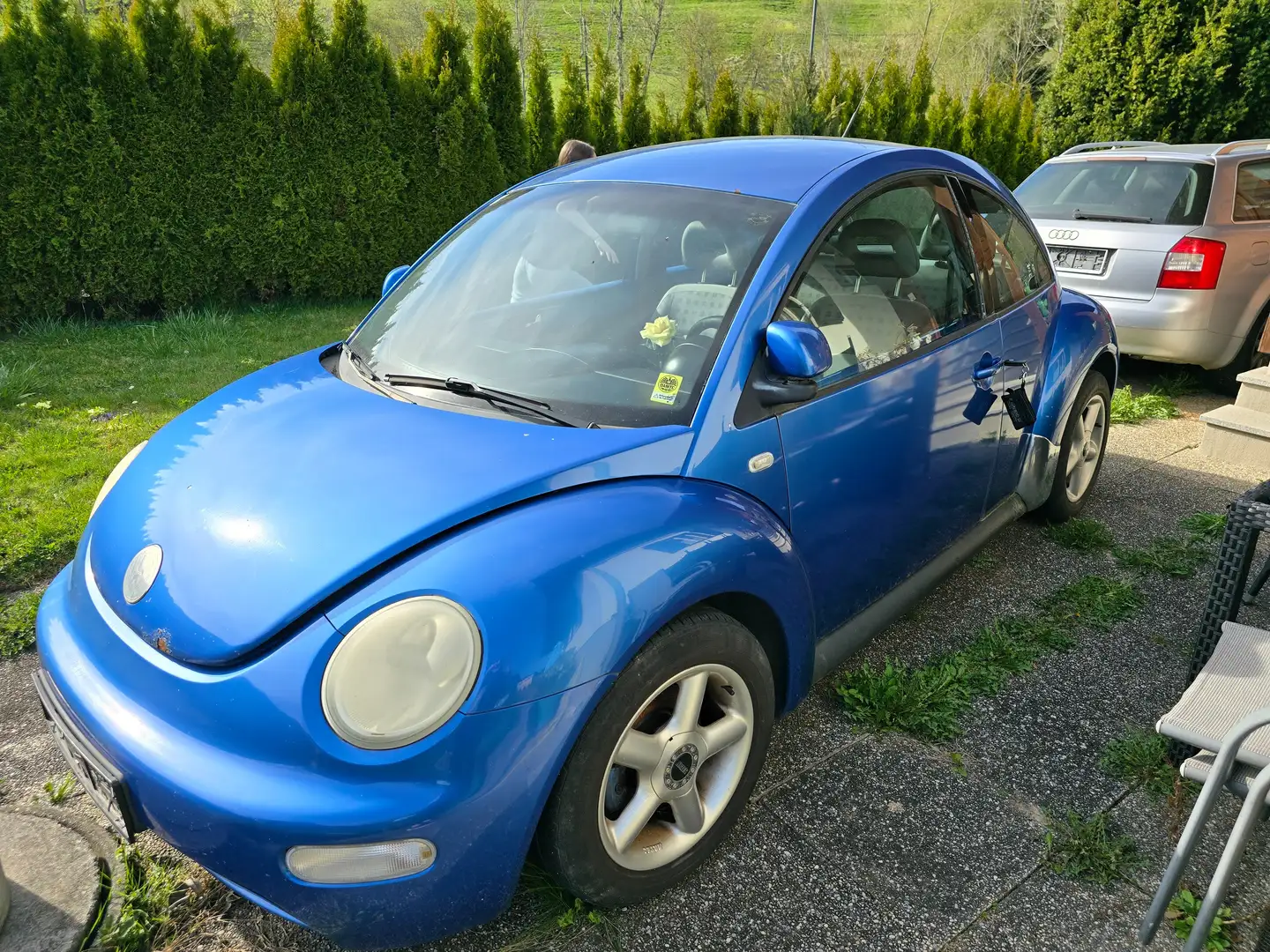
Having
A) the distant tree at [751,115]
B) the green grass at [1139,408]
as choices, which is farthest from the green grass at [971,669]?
the distant tree at [751,115]

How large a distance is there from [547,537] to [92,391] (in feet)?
17.3

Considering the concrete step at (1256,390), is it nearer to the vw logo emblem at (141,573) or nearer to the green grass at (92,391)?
the vw logo emblem at (141,573)

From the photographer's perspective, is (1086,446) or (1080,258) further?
(1080,258)

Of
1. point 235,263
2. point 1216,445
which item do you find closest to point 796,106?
point 235,263

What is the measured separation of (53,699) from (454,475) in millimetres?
994

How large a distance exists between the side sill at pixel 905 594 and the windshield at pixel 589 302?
865 millimetres

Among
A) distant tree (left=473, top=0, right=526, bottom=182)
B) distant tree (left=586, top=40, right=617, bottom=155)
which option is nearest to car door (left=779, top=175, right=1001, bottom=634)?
distant tree (left=473, top=0, right=526, bottom=182)

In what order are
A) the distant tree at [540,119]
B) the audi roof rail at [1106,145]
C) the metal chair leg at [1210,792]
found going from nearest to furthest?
1. the metal chair leg at [1210,792]
2. the audi roof rail at [1106,145]
3. the distant tree at [540,119]

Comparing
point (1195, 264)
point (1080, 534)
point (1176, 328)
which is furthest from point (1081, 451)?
point (1195, 264)

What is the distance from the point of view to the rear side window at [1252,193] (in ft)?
19.0

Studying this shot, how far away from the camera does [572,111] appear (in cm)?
1079

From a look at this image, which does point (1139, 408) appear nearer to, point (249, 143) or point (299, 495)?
point (299, 495)

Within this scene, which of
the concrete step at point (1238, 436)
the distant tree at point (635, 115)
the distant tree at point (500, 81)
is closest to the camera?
the concrete step at point (1238, 436)

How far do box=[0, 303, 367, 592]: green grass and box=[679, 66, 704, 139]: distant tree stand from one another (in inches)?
201
